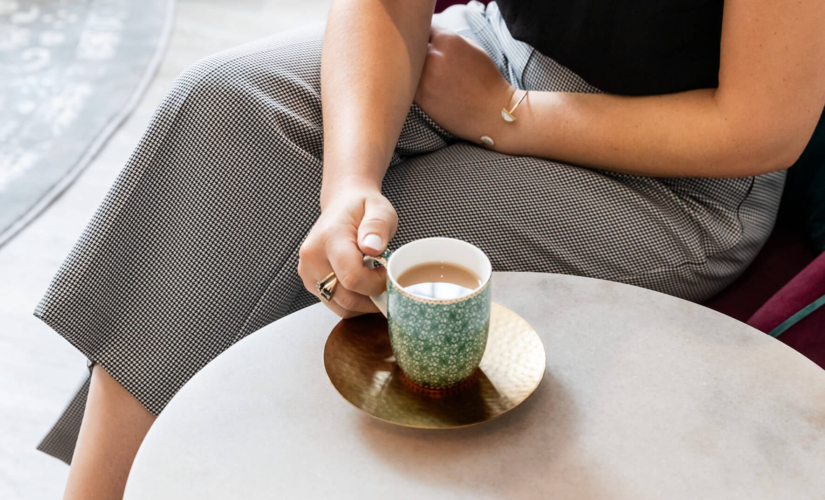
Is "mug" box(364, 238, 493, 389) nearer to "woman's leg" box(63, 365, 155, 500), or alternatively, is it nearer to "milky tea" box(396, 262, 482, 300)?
"milky tea" box(396, 262, 482, 300)

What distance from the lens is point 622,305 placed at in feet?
2.27

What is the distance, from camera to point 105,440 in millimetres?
788

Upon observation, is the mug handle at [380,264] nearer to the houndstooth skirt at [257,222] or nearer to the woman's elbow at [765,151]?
the houndstooth skirt at [257,222]

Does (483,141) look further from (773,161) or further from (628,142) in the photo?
(773,161)

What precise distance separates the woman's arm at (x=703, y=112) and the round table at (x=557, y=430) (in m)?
0.22

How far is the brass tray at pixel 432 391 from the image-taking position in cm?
58

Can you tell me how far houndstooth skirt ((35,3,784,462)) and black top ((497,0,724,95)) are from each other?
5 centimetres

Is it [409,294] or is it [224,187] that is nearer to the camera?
[409,294]

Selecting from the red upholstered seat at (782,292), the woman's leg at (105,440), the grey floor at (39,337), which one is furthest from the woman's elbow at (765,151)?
the grey floor at (39,337)

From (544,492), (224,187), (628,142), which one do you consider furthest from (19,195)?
(544,492)

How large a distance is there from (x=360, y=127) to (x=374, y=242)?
0.73 ft

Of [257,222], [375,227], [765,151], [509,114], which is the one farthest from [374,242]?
[765,151]

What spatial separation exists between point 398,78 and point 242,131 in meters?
0.21

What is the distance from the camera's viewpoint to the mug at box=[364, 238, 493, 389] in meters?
0.54
